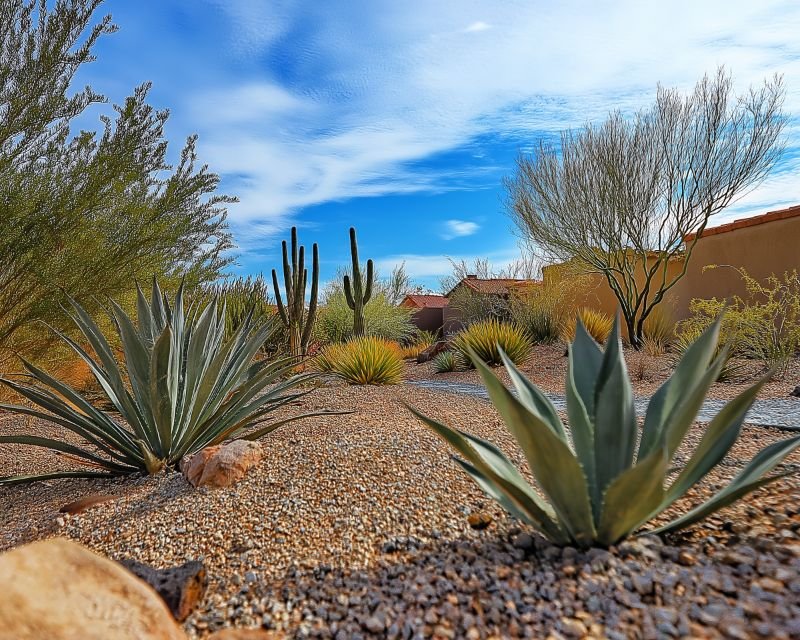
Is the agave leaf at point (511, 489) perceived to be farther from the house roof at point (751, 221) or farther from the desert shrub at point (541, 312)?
the house roof at point (751, 221)

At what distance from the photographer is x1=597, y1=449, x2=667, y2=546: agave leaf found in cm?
193

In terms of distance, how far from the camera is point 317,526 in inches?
113

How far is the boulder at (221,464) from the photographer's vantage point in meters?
3.55

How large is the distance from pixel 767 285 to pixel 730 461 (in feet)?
40.5

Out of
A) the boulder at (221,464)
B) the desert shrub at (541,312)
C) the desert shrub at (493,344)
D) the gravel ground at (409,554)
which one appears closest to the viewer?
the gravel ground at (409,554)

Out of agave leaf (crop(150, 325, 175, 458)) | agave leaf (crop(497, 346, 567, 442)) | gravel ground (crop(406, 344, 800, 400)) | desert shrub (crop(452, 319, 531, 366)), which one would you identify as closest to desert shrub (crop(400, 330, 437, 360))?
gravel ground (crop(406, 344, 800, 400))

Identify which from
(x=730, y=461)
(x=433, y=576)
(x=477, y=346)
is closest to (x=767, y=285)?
(x=477, y=346)

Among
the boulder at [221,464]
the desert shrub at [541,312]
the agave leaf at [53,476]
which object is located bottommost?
the agave leaf at [53,476]

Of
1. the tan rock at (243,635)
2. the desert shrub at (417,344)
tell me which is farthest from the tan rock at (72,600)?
the desert shrub at (417,344)

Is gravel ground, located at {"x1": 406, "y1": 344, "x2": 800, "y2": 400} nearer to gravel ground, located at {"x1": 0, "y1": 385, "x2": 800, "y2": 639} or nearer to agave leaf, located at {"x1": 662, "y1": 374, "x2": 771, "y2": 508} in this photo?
gravel ground, located at {"x1": 0, "y1": 385, "x2": 800, "y2": 639}

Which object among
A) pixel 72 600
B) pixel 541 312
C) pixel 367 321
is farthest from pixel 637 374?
pixel 367 321

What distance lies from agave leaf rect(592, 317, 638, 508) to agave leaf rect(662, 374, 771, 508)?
0.21 meters

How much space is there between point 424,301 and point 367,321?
10.5m

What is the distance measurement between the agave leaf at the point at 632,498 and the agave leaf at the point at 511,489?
7.1 inches
